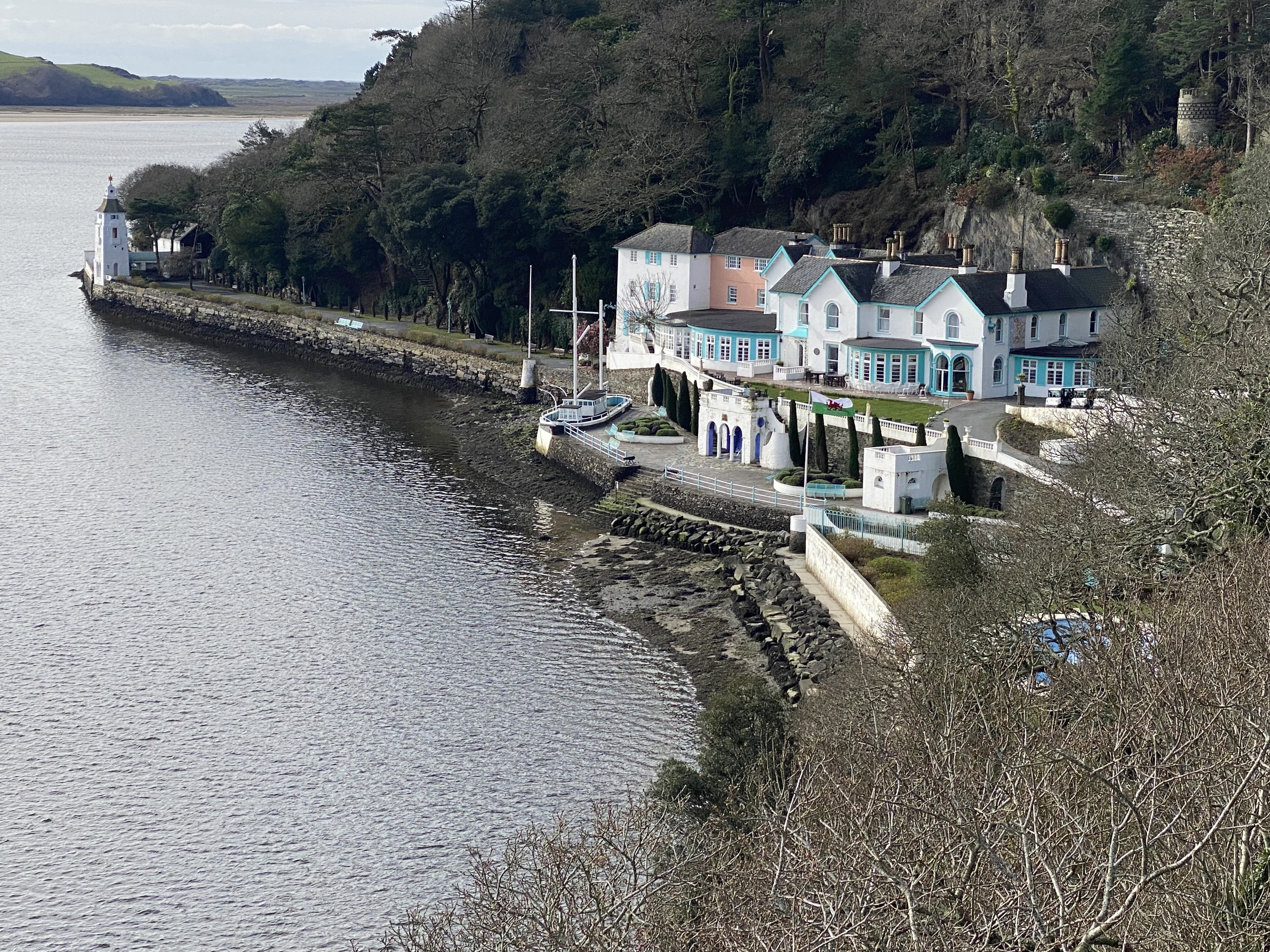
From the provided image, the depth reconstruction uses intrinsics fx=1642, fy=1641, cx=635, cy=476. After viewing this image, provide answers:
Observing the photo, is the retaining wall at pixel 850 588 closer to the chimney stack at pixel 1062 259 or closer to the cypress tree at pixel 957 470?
the cypress tree at pixel 957 470

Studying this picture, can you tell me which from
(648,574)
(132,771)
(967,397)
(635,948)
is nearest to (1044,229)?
(967,397)

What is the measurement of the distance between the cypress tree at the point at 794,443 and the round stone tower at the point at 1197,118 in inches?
791

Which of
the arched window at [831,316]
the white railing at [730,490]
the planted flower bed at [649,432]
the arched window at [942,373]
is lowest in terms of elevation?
the white railing at [730,490]

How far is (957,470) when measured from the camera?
1625 inches

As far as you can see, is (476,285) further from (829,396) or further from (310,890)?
(310,890)

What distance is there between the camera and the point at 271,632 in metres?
37.4

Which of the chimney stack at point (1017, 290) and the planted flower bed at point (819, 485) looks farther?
the chimney stack at point (1017, 290)

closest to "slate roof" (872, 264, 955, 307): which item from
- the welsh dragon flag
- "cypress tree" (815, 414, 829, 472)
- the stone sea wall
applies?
the welsh dragon flag

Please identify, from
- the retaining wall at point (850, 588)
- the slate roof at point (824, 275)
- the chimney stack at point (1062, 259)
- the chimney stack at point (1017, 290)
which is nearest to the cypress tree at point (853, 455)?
the retaining wall at point (850, 588)

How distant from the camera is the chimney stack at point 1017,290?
49969 millimetres

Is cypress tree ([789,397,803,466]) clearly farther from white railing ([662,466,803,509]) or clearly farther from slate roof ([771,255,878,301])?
slate roof ([771,255,878,301])

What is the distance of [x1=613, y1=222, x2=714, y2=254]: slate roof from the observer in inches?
2437

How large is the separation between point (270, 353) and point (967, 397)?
40.5 meters

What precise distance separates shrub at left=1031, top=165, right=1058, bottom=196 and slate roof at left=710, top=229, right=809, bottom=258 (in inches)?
333
